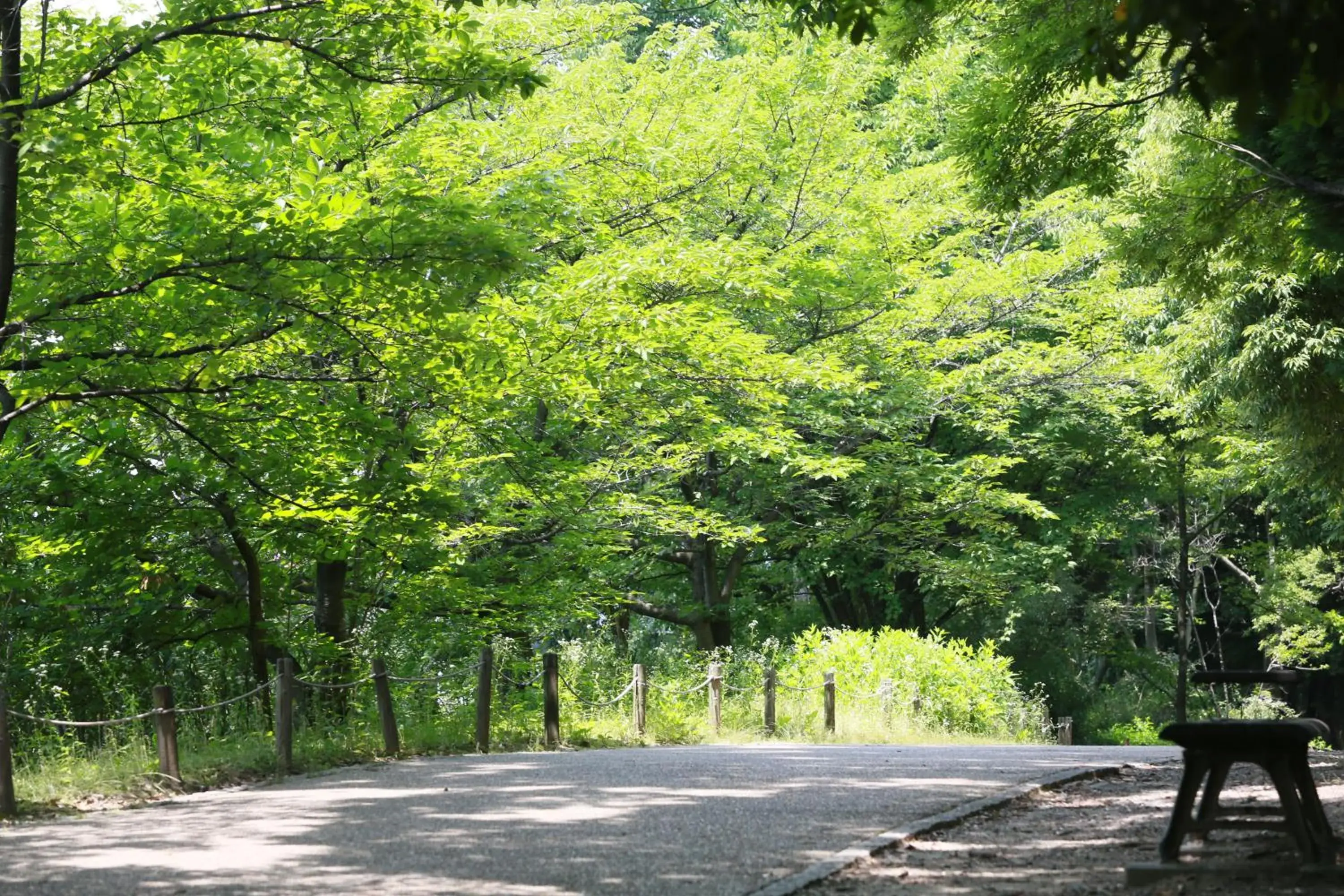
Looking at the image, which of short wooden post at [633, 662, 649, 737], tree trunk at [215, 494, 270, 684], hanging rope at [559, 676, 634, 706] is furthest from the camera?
hanging rope at [559, 676, 634, 706]

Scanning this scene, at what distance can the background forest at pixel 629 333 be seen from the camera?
11.2 metres

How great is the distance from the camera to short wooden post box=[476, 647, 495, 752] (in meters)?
15.4

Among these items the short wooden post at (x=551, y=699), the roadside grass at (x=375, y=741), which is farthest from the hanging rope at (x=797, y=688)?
the short wooden post at (x=551, y=699)

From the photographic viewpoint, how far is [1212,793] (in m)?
6.84

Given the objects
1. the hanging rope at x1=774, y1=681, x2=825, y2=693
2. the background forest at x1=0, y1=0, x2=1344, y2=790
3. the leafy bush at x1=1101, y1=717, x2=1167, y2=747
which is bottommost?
the leafy bush at x1=1101, y1=717, x2=1167, y2=747

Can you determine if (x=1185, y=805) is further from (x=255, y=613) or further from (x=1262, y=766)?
(x=255, y=613)

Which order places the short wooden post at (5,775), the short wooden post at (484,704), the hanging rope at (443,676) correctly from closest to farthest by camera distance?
the short wooden post at (5,775) → the hanging rope at (443,676) → the short wooden post at (484,704)

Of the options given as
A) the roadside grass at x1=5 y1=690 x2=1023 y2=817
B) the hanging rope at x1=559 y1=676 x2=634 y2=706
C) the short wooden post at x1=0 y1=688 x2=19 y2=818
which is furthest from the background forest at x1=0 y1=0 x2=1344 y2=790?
the short wooden post at x1=0 y1=688 x2=19 y2=818

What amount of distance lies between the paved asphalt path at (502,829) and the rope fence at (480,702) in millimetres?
622

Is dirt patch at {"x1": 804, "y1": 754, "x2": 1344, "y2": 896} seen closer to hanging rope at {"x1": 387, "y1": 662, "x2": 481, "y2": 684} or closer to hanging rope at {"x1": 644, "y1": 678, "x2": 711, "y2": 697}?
hanging rope at {"x1": 387, "y1": 662, "x2": 481, "y2": 684}

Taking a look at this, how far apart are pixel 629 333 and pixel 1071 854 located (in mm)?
10371

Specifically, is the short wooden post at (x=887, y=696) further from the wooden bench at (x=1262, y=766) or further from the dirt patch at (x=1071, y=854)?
the wooden bench at (x=1262, y=766)

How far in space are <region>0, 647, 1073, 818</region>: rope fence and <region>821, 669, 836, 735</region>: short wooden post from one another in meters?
0.01

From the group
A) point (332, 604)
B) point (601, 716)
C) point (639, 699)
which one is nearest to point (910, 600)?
point (601, 716)
